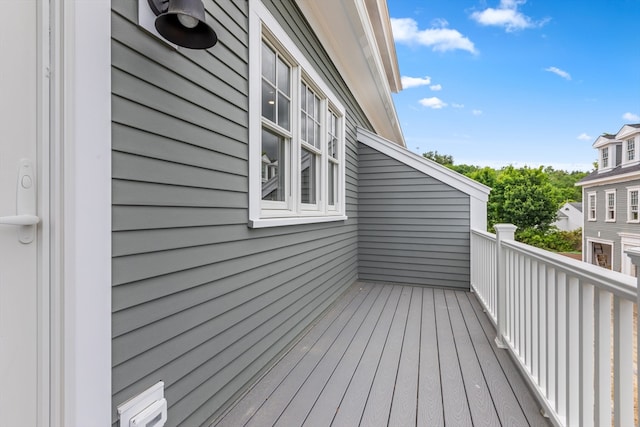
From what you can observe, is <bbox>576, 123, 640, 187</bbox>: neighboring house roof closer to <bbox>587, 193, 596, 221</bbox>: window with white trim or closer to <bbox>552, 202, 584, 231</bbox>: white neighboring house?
<bbox>587, 193, 596, 221</bbox>: window with white trim

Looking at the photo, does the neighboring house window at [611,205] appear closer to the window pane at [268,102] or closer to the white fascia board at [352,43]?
the white fascia board at [352,43]

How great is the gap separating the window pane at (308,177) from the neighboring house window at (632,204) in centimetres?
1600

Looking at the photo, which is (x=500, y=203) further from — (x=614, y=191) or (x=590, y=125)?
(x=590, y=125)

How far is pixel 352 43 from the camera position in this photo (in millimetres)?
3742

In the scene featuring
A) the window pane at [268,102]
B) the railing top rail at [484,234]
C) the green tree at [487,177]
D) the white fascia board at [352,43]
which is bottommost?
the railing top rail at [484,234]

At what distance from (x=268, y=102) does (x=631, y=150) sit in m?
18.3

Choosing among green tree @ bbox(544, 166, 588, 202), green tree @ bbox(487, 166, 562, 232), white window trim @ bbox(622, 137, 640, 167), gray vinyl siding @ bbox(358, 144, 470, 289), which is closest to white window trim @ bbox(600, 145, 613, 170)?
white window trim @ bbox(622, 137, 640, 167)

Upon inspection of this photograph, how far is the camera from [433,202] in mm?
4742

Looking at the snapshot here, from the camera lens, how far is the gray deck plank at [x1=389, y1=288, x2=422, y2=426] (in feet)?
5.62
